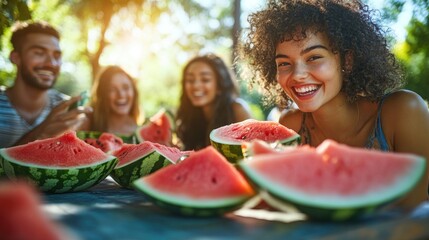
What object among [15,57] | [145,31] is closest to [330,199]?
[15,57]

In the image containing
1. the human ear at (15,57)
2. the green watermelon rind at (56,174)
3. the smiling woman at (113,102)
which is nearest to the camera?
the green watermelon rind at (56,174)

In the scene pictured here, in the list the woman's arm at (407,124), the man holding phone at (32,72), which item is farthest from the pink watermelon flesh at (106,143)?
the man holding phone at (32,72)

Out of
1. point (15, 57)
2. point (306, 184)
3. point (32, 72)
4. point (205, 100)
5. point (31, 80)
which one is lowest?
point (306, 184)

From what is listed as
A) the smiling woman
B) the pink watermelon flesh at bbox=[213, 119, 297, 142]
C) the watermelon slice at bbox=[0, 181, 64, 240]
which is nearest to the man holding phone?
the smiling woman

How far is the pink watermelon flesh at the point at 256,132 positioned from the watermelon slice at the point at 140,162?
0.30m

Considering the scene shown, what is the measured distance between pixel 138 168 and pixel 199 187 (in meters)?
0.80

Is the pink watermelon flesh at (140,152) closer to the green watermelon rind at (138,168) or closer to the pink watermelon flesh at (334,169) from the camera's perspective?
the green watermelon rind at (138,168)

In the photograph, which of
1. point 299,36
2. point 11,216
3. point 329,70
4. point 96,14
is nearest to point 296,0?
point 299,36

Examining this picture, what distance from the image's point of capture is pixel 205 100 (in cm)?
573

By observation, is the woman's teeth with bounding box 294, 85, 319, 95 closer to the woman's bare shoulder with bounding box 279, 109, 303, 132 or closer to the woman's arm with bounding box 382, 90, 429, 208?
the woman's arm with bounding box 382, 90, 429, 208

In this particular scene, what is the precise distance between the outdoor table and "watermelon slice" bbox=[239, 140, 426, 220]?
6 cm

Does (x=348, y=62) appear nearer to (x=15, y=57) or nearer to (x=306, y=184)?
(x=306, y=184)

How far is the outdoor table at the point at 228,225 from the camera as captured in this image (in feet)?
3.48

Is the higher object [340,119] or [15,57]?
[15,57]
